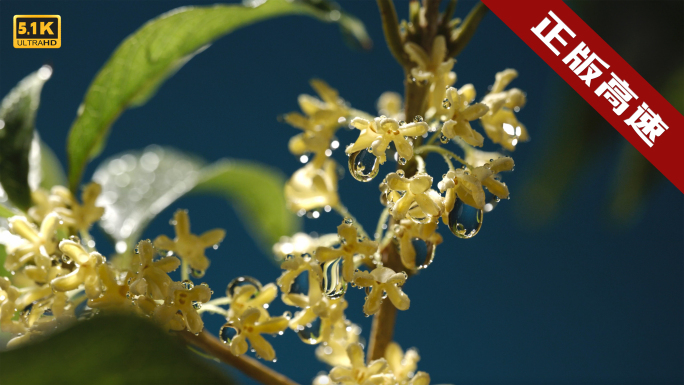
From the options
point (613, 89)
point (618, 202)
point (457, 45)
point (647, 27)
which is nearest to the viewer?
point (457, 45)

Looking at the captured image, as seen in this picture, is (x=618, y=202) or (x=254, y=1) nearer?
(x=254, y=1)

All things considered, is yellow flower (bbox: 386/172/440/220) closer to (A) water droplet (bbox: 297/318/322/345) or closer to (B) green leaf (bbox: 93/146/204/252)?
(A) water droplet (bbox: 297/318/322/345)

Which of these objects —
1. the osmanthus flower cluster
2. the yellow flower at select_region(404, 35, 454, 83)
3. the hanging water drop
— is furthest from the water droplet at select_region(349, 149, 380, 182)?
the hanging water drop

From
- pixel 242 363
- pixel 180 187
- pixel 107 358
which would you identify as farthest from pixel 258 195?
pixel 107 358

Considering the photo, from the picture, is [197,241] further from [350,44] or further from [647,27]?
[647,27]

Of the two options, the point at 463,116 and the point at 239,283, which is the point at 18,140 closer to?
the point at 239,283

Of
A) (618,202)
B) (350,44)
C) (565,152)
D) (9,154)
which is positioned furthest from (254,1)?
(565,152)
